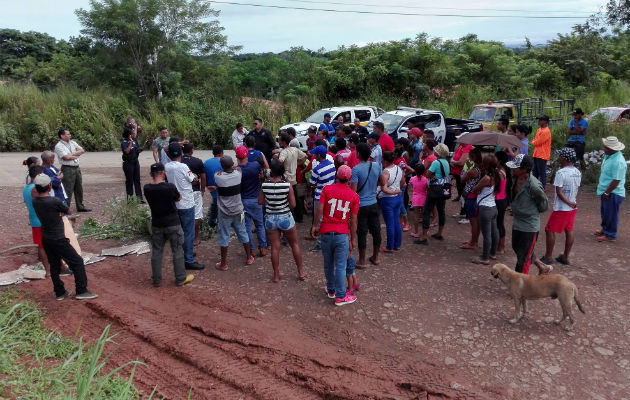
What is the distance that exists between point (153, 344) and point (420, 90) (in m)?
20.9

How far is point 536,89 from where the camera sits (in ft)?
88.1

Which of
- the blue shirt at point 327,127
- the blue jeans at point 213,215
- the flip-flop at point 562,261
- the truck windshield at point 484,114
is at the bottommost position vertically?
the flip-flop at point 562,261

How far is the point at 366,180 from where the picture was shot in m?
6.68

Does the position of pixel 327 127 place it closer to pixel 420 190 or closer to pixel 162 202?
pixel 420 190

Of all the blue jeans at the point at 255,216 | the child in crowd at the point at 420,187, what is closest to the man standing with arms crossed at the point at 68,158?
the blue jeans at the point at 255,216

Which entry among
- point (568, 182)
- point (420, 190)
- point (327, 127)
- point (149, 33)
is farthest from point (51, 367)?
point (149, 33)

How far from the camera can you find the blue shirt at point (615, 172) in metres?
7.46

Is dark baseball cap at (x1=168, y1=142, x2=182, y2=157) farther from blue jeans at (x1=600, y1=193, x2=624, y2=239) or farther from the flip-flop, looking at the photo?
blue jeans at (x1=600, y1=193, x2=624, y2=239)

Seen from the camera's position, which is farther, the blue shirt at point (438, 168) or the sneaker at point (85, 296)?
the blue shirt at point (438, 168)

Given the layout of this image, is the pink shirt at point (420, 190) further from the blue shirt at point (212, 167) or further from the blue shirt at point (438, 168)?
the blue shirt at point (212, 167)

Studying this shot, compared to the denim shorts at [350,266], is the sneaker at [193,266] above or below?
below

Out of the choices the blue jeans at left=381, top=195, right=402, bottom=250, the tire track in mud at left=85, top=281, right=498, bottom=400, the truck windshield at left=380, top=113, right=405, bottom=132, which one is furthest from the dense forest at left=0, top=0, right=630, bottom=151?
the tire track in mud at left=85, top=281, right=498, bottom=400

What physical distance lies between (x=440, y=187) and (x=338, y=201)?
2707mm

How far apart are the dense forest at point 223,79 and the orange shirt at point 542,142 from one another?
6.96 meters
